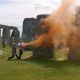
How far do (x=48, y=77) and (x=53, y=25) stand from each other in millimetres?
12829

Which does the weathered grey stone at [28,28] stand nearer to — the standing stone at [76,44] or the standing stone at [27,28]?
the standing stone at [27,28]

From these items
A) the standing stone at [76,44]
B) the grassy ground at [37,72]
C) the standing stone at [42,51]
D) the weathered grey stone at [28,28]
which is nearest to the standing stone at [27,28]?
the weathered grey stone at [28,28]

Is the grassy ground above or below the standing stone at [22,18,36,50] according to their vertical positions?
below

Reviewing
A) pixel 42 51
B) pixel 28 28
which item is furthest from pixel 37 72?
pixel 28 28

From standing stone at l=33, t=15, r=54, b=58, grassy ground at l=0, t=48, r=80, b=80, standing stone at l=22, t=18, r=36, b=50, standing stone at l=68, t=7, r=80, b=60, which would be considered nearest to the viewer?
grassy ground at l=0, t=48, r=80, b=80

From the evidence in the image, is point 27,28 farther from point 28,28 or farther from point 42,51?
point 42,51

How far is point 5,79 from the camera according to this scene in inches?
741

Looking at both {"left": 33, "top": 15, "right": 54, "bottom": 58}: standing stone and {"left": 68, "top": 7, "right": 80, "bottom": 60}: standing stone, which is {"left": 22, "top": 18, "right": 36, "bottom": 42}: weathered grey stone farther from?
{"left": 68, "top": 7, "right": 80, "bottom": 60}: standing stone

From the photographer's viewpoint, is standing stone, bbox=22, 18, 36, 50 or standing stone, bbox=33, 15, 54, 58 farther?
standing stone, bbox=22, 18, 36, 50

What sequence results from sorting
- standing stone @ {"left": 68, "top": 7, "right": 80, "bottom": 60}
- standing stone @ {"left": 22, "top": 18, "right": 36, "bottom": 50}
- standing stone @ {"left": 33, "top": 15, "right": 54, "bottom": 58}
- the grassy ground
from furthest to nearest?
standing stone @ {"left": 22, "top": 18, "right": 36, "bottom": 50} → standing stone @ {"left": 33, "top": 15, "right": 54, "bottom": 58} → standing stone @ {"left": 68, "top": 7, "right": 80, "bottom": 60} → the grassy ground

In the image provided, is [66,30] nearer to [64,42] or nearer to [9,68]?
[64,42]

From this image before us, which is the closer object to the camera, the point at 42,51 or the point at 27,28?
the point at 42,51

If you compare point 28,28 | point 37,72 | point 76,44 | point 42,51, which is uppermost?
point 28,28

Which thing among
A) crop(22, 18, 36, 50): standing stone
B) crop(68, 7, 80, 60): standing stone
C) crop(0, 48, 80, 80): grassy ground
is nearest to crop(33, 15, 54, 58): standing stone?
crop(68, 7, 80, 60): standing stone
